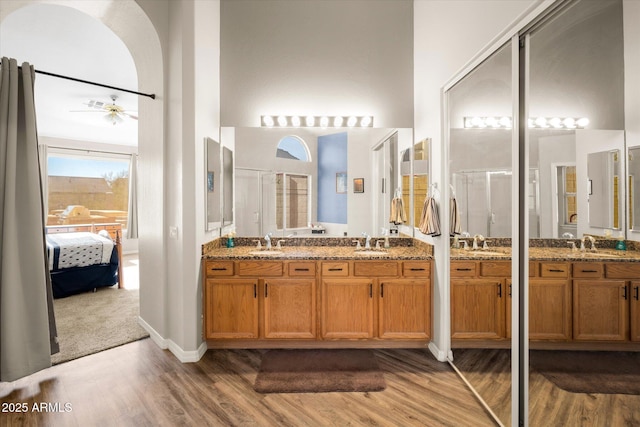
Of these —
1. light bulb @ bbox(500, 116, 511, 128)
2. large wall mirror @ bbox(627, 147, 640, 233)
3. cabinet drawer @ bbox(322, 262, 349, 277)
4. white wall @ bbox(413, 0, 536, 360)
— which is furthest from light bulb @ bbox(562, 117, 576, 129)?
cabinet drawer @ bbox(322, 262, 349, 277)

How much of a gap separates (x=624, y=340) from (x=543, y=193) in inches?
28.4

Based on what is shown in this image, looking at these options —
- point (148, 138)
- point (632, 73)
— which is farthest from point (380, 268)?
point (148, 138)

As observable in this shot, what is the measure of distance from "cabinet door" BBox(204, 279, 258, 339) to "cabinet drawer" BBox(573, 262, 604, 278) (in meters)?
2.33

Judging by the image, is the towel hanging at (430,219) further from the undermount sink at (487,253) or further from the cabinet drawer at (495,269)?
the cabinet drawer at (495,269)

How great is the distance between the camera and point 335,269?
304 centimetres

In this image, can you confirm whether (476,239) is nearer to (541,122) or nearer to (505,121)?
(505,121)

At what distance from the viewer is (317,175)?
3.72 metres

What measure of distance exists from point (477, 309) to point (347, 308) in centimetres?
109

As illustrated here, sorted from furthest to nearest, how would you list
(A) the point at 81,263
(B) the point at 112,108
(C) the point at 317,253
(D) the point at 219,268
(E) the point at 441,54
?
(B) the point at 112,108, (A) the point at 81,263, (C) the point at 317,253, (D) the point at 219,268, (E) the point at 441,54

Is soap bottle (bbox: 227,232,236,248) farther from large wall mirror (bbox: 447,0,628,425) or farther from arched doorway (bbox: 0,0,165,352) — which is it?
large wall mirror (bbox: 447,0,628,425)

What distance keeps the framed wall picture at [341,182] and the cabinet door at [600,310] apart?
7.88 ft

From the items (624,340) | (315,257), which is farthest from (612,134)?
(315,257)

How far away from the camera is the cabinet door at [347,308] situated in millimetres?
3014

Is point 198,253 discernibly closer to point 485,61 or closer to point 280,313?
point 280,313
